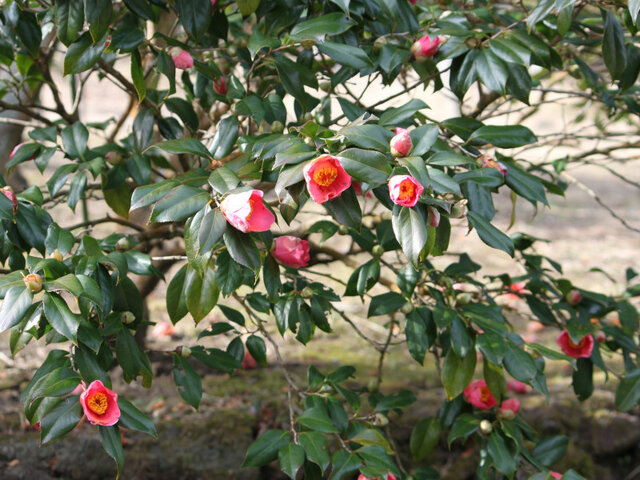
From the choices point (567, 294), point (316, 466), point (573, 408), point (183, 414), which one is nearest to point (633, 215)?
point (573, 408)

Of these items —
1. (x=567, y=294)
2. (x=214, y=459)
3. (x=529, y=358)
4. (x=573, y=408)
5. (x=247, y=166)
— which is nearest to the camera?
(x=247, y=166)

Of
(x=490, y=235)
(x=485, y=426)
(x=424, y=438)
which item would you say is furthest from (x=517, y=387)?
(x=490, y=235)

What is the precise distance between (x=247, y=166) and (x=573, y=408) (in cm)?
142

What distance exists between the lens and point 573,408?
5.91ft

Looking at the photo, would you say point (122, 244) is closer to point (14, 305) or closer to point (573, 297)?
point (14, 305)

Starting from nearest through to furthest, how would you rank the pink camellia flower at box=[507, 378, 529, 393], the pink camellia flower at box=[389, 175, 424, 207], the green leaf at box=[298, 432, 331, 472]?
1. the pink camellia flower at box=[389, 175, 424, 207]
2. the green leaf at box=[298, 432, 331, 472]
3. the pink camellia flower at box=[507, 378, 529, 393]

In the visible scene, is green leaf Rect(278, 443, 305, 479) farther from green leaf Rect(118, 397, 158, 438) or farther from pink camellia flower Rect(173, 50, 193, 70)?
pink camellia flower Rect(173, 50, 193, 70)

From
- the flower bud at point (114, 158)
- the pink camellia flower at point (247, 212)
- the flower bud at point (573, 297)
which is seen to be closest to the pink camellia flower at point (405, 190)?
the pink camellia flower at point (247, 212)

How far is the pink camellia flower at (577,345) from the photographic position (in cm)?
121

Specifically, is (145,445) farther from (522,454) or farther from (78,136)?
(522,454)

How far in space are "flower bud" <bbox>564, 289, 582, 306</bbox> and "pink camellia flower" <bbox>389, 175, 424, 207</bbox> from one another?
2.60 ft

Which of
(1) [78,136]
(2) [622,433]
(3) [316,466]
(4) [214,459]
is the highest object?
(1) [78,136]

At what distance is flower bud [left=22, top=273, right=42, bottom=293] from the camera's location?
715 mm

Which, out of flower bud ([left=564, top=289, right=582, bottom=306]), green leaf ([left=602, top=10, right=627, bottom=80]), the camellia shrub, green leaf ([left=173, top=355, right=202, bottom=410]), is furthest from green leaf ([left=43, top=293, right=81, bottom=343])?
flower bud ([left=564, top=289, right=582, bottom=306])
